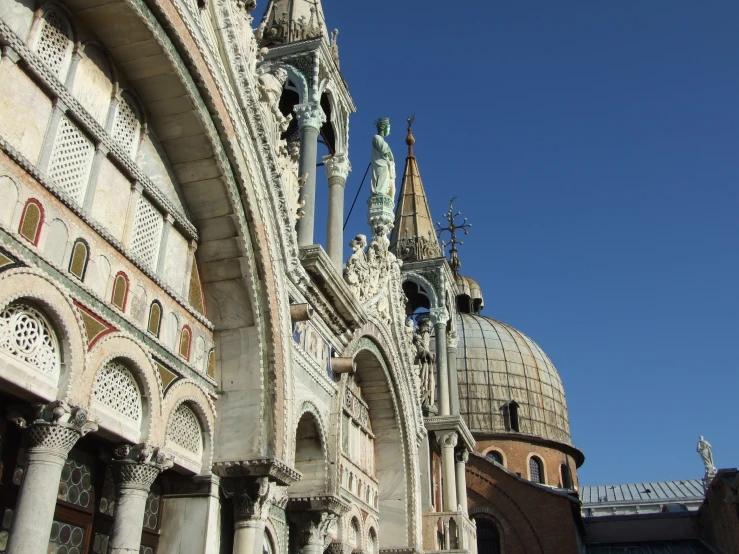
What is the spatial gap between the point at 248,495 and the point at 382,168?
10.0 meters

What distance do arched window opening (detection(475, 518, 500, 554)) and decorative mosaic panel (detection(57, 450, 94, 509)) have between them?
26591 millimetres

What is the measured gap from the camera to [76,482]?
763 cm

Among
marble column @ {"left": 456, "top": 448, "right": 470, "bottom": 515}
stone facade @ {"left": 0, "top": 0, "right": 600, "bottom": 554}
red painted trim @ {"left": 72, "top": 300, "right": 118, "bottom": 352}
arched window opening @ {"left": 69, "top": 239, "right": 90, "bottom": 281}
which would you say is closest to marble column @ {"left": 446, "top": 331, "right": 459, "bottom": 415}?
marble column @ {"left": 456, "top": 448, "right": 470, "bottom": 515}

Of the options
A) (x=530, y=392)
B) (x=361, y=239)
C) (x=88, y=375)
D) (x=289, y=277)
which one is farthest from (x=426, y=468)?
(x=530, y=392)

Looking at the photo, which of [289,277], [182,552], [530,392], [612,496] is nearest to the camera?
[182,552]

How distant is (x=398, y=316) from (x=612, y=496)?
38.9 meters

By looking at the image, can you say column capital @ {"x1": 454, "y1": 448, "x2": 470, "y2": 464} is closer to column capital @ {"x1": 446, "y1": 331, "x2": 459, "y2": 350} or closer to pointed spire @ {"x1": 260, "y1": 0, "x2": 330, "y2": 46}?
column capital @ {"x1": 446, "y1": 331, "x2": 459, "y2": 350}

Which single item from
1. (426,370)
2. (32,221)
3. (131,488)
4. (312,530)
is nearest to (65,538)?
(131,488)

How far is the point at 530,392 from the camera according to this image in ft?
145

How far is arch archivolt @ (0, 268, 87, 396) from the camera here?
6.37m

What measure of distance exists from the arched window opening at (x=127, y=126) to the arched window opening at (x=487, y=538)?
27175 millimetres

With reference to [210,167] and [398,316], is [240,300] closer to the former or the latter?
[210,167]

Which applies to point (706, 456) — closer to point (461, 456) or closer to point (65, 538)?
point (461, 456)

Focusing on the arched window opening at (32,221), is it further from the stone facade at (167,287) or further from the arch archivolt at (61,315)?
the arch archivolt at (61,315)
